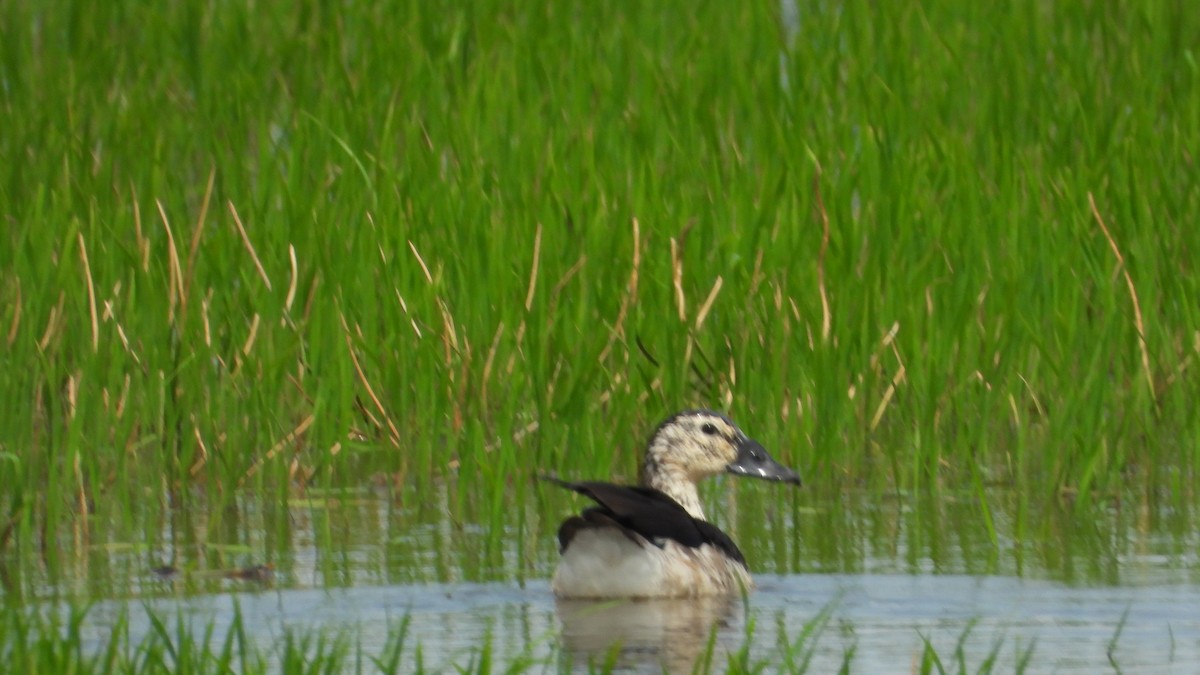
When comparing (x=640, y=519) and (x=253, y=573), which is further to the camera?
(x=253, y=573)

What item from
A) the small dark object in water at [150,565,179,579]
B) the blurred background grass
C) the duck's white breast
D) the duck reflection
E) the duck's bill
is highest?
the blurred background grass

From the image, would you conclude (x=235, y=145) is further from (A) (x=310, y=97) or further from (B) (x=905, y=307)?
(B) (x=905, y=307)

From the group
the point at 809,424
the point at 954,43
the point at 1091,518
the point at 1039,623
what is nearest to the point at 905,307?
the point at 809,424

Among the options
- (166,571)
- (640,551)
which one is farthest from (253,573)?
(640,551)

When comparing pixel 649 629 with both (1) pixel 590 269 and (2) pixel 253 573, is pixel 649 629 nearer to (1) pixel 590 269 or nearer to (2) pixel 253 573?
(2) pixel 253 573

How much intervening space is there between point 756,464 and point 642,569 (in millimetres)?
964

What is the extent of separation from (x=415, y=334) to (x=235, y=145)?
257cm

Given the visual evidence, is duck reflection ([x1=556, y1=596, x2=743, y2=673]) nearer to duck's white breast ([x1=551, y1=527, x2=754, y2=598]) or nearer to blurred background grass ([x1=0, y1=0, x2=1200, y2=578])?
duck's white breast ([x1=551, y1=527, x2=754, y2=598])

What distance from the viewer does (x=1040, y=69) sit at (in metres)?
12.4

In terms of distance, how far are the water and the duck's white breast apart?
2.3 inches

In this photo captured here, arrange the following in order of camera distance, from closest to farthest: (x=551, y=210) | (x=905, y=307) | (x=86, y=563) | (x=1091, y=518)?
(x=86, y=563) → (x=1091, y=518) → (x=905, y=307) → (x=551, y=210)

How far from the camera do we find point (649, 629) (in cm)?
670

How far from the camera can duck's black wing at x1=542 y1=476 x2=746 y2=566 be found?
6.76 metres

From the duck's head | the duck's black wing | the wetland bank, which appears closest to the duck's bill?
the duck's head
